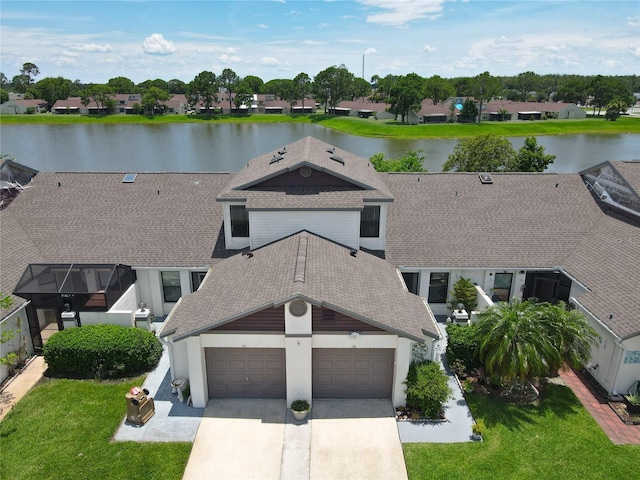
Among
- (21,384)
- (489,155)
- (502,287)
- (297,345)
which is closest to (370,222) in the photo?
(502,287)

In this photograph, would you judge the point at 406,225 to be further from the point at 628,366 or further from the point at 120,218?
the point at 120,218

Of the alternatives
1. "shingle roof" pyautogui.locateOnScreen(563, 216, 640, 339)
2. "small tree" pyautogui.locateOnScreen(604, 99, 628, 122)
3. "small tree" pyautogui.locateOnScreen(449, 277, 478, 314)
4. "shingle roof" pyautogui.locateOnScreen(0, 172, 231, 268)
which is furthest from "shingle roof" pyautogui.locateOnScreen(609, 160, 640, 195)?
"small tree" pyautogui.locateOnScreen(604, 99, 628, 122)

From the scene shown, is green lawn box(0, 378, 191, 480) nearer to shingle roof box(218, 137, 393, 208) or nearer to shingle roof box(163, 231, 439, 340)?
shingle roof box(163, 231, 439, 340)

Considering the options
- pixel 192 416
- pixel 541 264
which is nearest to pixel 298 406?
pixel 192 416

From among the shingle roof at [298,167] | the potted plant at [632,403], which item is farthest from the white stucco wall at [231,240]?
the potted plant at [632,403]

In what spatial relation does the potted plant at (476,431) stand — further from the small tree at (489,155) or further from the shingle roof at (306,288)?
the small tree at (489,155)

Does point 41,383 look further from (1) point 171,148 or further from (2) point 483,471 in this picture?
(1) point 171,148
